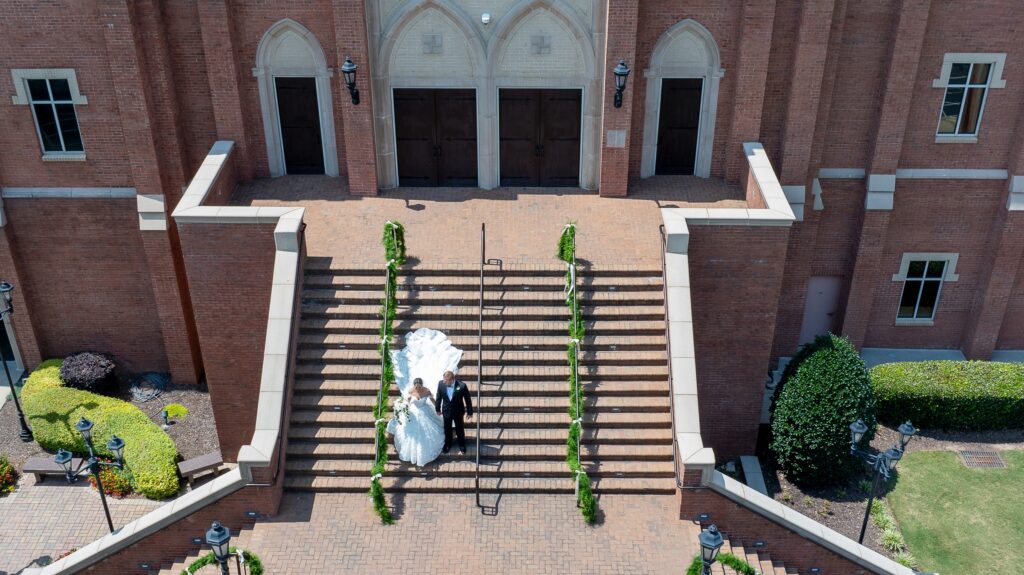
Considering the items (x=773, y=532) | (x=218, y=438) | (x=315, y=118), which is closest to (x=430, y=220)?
(x=315, y=118)

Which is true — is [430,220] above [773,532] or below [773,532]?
above

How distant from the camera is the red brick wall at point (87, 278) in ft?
64.6

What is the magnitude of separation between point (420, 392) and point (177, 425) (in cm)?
796

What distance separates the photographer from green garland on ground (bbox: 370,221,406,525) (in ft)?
46.2

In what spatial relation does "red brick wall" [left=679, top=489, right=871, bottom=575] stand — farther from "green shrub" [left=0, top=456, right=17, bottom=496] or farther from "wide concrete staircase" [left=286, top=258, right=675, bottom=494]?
"green shrub" [left=0, top=456, right=17, bottom=496]

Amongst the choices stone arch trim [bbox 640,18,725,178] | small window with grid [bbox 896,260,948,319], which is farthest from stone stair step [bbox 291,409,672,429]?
small window with grid [bbox 896,260,948,319]

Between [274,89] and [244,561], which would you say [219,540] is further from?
[274,89]

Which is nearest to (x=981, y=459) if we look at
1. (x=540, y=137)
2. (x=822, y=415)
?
(x=822, y=415)

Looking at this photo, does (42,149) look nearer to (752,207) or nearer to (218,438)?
(218,438)

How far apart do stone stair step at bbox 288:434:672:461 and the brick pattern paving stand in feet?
2.29

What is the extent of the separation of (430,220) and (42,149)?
8.76 metres

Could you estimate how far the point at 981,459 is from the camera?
18.8 metres

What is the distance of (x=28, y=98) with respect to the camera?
1861 cm

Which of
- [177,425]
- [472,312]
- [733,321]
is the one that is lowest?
[177,425]
